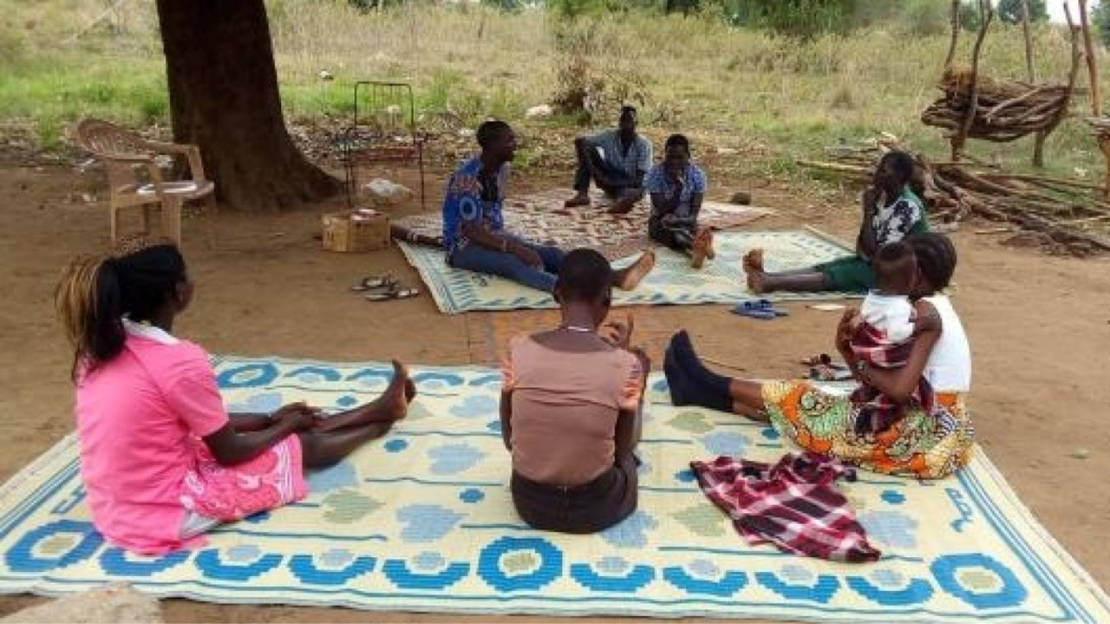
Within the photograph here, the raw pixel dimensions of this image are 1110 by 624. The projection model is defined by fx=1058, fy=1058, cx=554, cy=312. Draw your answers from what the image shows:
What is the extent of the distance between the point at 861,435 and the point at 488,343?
197 cm

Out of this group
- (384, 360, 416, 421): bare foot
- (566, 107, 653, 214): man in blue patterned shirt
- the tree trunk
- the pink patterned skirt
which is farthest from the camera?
(566, 107, 653, 214): man in blue patterned shirt

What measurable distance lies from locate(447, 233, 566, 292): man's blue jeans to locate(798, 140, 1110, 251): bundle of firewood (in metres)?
2.98

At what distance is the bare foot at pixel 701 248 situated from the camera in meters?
6.32

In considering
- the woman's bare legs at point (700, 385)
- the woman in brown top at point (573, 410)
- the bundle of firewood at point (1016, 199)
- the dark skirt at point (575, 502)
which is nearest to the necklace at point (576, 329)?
the woman in brown top at point (573, 410)

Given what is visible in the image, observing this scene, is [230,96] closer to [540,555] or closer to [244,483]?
[244,483]

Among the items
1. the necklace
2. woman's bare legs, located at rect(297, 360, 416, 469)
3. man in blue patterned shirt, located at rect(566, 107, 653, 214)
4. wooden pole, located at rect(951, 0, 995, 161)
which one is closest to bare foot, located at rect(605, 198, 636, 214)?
man in blue patterned shirt, located at rect(566, 107, 653, 214)

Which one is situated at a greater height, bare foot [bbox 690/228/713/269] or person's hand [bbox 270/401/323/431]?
person's hand [bbox 270/401/323/431]

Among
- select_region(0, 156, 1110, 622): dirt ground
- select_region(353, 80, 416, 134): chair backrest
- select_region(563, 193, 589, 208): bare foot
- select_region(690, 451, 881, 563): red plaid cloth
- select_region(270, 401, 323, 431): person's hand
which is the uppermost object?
select_region(353, 80, 416, 134): chair backrest

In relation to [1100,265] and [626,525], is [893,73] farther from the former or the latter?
[626,525]

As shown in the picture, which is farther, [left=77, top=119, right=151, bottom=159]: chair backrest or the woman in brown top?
[left=77, top=119, right=151, bottom=159]: chair backrest

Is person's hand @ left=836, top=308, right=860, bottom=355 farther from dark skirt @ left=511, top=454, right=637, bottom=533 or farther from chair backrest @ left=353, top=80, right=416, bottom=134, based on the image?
chair backrest @ left=353, top=80, right=416, bottom=134

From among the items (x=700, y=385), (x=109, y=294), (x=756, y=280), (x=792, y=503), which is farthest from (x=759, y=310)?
(x=109, y=294)

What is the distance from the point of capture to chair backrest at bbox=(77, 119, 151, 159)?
6320 millimetres

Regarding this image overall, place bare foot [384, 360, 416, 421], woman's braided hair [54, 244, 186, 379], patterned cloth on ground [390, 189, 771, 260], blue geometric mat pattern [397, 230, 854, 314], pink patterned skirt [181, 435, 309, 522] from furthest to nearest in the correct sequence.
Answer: patterned cloth on ground [390, 189, 771, 260] → blue geometric mat pattern [397, 230, 854, 314] → bare foot [384, 360, 416, 421] → pink patterned skirt [181, 435, 309, 522] → woman's braided hair [54, 244, 186, 379]
